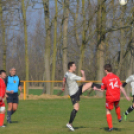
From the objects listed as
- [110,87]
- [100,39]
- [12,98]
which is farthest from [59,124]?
[100,39]

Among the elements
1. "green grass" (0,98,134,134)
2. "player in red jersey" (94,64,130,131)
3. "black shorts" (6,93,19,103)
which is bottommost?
"green grass" (0,98,134,134)

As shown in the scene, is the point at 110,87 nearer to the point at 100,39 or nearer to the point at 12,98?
the point at 12,98

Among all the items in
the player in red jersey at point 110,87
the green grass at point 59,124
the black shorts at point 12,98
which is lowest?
the green grass at point 59,124

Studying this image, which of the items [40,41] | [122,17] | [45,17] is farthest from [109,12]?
[40,41]

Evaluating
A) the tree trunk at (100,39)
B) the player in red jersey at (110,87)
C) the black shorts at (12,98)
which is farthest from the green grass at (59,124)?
the tree trunk at (100,39)

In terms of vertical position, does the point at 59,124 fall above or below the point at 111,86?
below

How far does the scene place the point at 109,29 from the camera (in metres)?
26.4

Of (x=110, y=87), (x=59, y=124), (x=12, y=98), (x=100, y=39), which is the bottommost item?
(x=59, y=124)

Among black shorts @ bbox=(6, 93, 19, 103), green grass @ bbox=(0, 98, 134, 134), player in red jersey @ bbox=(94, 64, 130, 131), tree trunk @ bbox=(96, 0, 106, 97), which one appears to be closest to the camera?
player in red jersey @ bbox=(94, 64, 130, 131)

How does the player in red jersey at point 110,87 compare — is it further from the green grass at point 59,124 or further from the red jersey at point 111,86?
the green grass at point 59,124

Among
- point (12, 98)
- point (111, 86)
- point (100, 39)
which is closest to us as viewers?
point (111, 86)

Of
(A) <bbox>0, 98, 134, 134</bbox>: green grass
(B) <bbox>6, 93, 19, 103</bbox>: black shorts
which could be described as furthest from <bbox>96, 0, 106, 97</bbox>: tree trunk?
(B) <bbox>6, 93, 19, 103</bbox>: black shorts

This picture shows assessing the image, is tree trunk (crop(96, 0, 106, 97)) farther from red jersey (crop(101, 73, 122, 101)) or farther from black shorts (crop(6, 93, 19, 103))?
red jersey (crop(101, 73, 122, 101))

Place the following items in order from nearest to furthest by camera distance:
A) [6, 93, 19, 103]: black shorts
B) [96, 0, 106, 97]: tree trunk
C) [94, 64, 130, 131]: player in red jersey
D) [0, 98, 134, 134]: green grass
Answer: [94, 64, 130, 131]: player in red jersey
[0, 98, 134, 134]: green grass
[6, 93, 19, 103]: black shorts
[96, 0, 106, 97]: tree trunk
